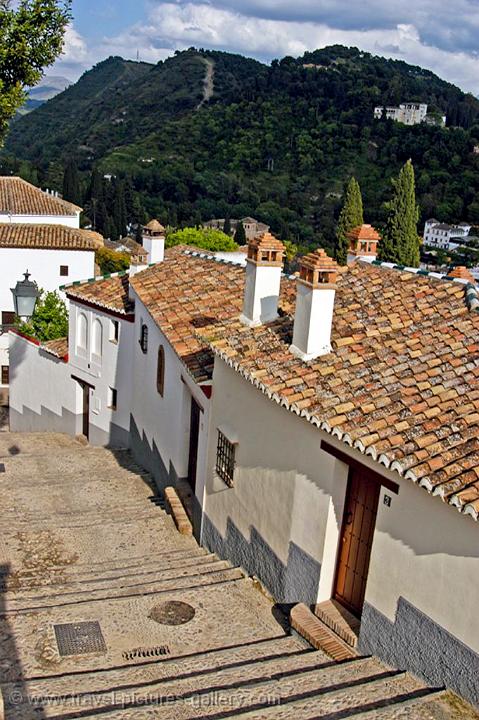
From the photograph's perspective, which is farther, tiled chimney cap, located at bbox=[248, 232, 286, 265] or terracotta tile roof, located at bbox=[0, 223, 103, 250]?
terracotta tile roof, located at bbox=[0, 223, 103, 250]

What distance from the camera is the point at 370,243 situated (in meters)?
12.9

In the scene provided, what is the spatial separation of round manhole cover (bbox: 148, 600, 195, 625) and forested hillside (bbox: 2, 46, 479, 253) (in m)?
100

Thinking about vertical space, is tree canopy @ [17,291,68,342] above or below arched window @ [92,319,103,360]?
below

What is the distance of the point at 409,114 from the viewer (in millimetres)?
183375

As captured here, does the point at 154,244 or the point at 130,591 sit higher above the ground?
the point at 154,244

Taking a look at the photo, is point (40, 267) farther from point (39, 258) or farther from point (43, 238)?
point (43, 238)

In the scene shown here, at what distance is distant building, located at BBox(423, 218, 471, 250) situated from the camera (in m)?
124

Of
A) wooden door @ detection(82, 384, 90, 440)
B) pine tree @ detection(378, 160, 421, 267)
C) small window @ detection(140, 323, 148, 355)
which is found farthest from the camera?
pine tree @ detection(378, 160, 421, 267)

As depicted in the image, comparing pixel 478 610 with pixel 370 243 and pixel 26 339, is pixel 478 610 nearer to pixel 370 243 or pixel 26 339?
pixel 370 243

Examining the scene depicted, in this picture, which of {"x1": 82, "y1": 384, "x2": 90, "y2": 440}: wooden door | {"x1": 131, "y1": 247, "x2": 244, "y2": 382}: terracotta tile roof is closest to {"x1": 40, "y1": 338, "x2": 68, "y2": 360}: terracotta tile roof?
{"x1": 82, "y1": 384, "x2": 90, "y2": 440}: wooden door

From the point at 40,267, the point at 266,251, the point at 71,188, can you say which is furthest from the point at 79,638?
the point at 71,188

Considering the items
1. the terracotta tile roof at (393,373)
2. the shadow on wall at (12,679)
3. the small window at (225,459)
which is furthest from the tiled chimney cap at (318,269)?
the shadow on wall at (12,679)

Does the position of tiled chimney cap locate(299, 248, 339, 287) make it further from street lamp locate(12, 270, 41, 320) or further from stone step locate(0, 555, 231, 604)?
stone step locate(0, 555, 231, 604)

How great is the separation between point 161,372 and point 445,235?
117m
